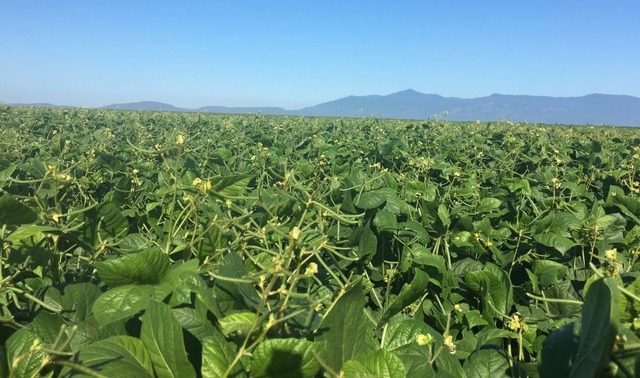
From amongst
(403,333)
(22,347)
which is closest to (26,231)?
(22,347)

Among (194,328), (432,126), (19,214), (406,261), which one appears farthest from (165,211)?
(432,126)

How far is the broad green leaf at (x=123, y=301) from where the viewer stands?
4.00 ft

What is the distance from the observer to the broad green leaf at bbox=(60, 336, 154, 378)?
3.24ft

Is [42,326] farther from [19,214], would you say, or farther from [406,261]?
[406,261]

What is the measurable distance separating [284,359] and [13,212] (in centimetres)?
105

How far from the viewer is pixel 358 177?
312 centimetres

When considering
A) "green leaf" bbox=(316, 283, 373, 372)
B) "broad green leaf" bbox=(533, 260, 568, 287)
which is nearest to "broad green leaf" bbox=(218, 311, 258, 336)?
"green leaf" bbox=(316, 283, 373, 372)

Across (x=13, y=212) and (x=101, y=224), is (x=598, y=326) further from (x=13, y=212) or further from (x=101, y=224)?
(x=101, y=224)

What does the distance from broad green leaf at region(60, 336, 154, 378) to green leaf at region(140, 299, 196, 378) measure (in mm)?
24

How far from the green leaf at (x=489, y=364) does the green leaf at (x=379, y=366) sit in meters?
0.60

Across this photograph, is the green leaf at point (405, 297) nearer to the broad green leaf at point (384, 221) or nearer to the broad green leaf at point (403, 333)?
the broad green leaf at point (403, 333)

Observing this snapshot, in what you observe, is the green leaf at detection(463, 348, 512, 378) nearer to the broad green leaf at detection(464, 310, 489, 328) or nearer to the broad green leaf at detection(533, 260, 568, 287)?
the broad green leaf at detection(464, 310, 489, 328)

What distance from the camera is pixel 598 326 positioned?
773 mm

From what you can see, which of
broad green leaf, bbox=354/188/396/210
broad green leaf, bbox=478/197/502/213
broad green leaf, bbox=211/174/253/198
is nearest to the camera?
broad green leaf, bbox=211/174/253/198
